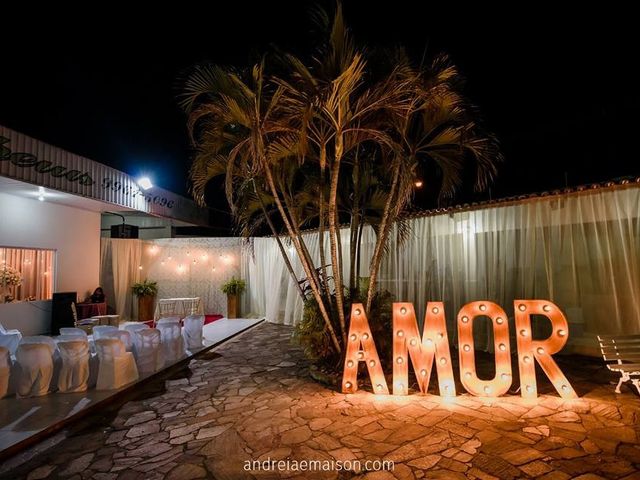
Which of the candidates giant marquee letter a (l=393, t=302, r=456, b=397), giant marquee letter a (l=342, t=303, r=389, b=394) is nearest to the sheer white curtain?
giant marquee letter a (l=342, t=303, r=389, b=394)

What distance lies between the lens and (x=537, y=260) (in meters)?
6.38

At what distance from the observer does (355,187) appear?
5.58 meters

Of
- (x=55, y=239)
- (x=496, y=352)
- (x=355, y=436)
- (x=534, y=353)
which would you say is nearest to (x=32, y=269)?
(x=55, y=239)

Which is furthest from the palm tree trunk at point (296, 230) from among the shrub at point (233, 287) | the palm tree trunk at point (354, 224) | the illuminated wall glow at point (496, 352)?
the shrub at point (233, 287)

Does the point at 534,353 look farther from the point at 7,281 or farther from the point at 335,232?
the point at 7,281

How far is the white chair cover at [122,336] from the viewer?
497cm

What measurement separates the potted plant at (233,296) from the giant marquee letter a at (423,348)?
7.83 metres

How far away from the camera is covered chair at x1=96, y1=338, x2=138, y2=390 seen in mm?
4551

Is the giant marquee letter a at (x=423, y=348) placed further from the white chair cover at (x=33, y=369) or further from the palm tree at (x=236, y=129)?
the white chair cover at (x=33, y=369)

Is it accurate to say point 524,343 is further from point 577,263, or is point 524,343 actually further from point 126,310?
point 126,310

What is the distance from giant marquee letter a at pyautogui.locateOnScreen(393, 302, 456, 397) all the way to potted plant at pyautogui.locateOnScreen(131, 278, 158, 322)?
908cm

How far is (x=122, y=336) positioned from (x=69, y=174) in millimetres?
4728

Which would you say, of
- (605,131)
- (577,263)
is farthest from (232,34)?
(605,131)

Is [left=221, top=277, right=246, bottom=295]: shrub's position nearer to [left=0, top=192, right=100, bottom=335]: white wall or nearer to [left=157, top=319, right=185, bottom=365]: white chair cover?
[left=0, top=192, right=100, bottom=335]: white wall
